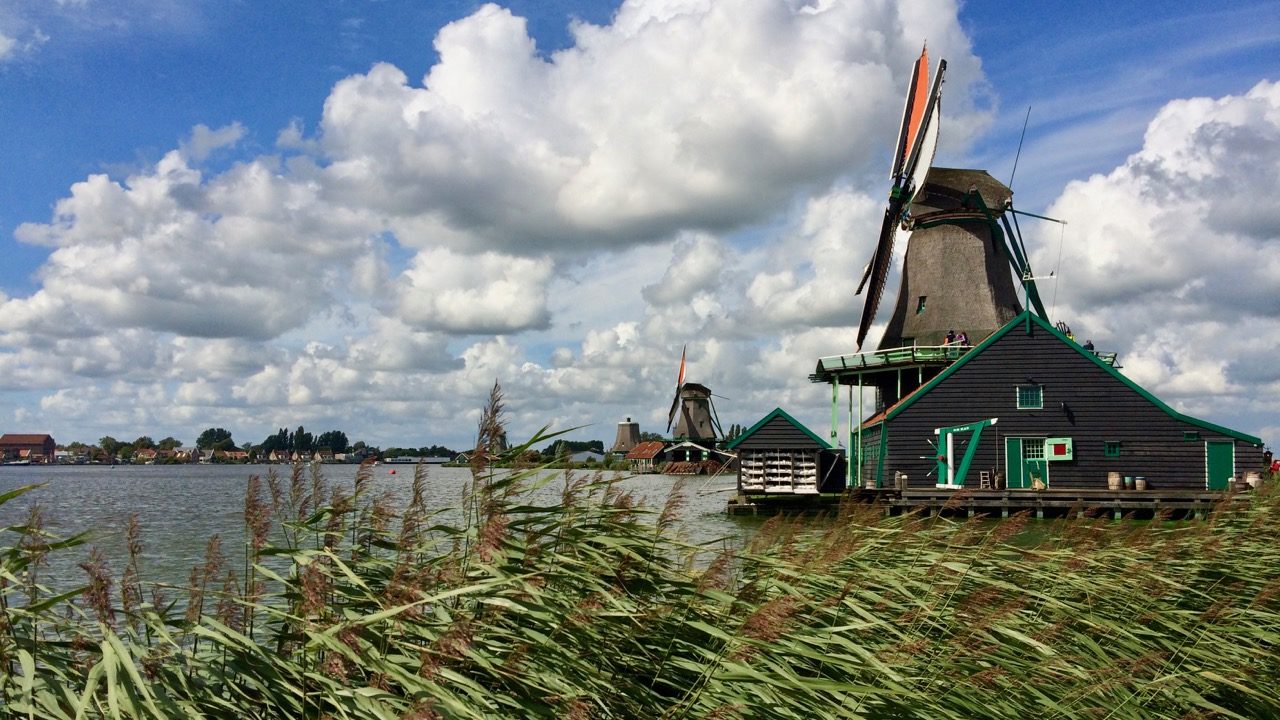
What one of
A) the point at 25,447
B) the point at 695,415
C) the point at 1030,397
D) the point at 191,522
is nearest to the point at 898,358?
the point at 1030,397

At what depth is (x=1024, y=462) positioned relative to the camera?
91.2 feet

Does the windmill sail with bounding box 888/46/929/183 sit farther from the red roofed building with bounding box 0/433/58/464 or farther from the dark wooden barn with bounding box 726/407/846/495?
the red roofed building with bounding box 0/433/58/464

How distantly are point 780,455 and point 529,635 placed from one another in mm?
26581

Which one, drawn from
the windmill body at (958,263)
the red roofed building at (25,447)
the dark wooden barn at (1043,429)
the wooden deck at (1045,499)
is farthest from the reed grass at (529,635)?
the red roofed building at (25,447)

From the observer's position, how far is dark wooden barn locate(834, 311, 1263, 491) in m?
27.1

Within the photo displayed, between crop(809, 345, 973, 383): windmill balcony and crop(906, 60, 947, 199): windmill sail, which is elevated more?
crop(906, 60, 947, 199): windmill sail

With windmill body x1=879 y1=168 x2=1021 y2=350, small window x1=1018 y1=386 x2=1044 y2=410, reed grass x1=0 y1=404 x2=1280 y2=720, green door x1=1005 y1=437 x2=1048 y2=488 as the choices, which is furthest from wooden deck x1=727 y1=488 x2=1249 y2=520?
reed grass x1=0 y1=404 x2=1280 y2=720

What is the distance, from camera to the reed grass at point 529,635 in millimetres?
3199

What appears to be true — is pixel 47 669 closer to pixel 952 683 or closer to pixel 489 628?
pixel 489 628

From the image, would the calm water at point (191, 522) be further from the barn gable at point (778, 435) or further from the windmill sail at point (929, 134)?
the windmill sail at point (929, 134)

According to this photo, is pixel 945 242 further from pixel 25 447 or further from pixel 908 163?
pixel 25 447

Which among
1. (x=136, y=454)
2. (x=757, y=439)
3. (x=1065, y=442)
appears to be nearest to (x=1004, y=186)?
(x=1065, y=442)

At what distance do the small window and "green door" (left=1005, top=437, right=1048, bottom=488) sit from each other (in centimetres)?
102

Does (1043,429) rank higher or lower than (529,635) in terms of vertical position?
higher
